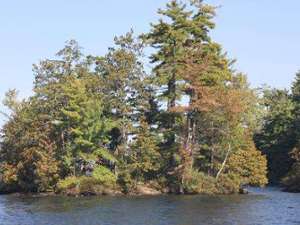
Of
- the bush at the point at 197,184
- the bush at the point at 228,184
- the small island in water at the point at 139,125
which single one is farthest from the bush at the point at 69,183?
the bush at the point at 228,184

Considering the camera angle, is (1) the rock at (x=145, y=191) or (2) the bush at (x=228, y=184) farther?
(2) the bush at (x=228, y=184)

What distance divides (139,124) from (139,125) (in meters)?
0.22

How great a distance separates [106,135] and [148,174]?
22.7 ft

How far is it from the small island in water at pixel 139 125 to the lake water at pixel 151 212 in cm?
1041

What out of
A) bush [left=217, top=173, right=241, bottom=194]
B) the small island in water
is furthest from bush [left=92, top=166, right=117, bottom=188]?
bush [left=217, top=173, right=241, bottom=194]

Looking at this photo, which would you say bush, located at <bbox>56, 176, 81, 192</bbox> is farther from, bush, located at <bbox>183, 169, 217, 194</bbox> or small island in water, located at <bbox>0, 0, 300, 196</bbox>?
bush, located at <bbox>183, 169, 217, 194</bbox>

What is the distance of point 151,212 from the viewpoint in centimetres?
4884

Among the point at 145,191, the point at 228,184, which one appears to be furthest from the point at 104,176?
the point at 228,184

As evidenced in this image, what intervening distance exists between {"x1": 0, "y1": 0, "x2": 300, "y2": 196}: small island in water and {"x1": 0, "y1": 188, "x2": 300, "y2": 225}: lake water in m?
10.4

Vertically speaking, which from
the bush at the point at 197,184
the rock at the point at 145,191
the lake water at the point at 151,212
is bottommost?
the lake water at the point at 151,212

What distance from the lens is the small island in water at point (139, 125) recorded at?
238ft

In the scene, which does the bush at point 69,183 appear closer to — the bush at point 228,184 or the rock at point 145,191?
the rock at point 145,191

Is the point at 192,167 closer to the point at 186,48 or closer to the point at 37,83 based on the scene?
the point at 186,48

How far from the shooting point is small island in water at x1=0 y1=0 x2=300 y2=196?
72.5 metres
